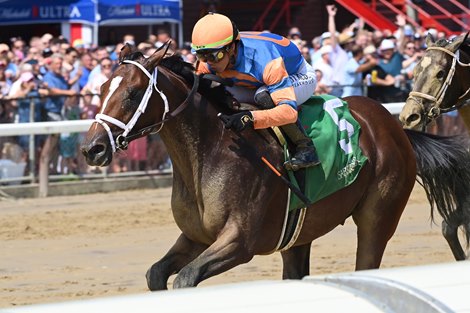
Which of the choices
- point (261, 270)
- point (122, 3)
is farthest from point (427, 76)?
point (122, 3)

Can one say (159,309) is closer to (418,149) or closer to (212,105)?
(212,105)

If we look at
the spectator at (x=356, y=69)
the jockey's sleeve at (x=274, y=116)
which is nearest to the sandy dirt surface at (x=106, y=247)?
the spectator at (x=356, y=69)

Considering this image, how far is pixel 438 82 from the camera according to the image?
7.88 metres

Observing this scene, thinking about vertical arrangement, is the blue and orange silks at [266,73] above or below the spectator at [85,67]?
above

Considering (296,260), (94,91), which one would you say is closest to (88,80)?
(94,91)

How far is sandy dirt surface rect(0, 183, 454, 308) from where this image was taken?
833 cm

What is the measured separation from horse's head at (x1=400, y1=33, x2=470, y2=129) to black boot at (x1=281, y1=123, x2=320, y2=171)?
71.1 inches

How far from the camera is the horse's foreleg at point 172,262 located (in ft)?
19.2

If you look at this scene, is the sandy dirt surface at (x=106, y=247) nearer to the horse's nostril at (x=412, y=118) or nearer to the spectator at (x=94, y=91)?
the spectator at (x=94, y=91)

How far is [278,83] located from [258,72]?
0.13 metres

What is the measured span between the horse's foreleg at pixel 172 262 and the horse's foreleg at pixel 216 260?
0.22m

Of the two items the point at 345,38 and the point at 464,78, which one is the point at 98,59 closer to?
the point at 345,38

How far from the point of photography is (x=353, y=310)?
110 inches

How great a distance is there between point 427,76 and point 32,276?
11.1ft
